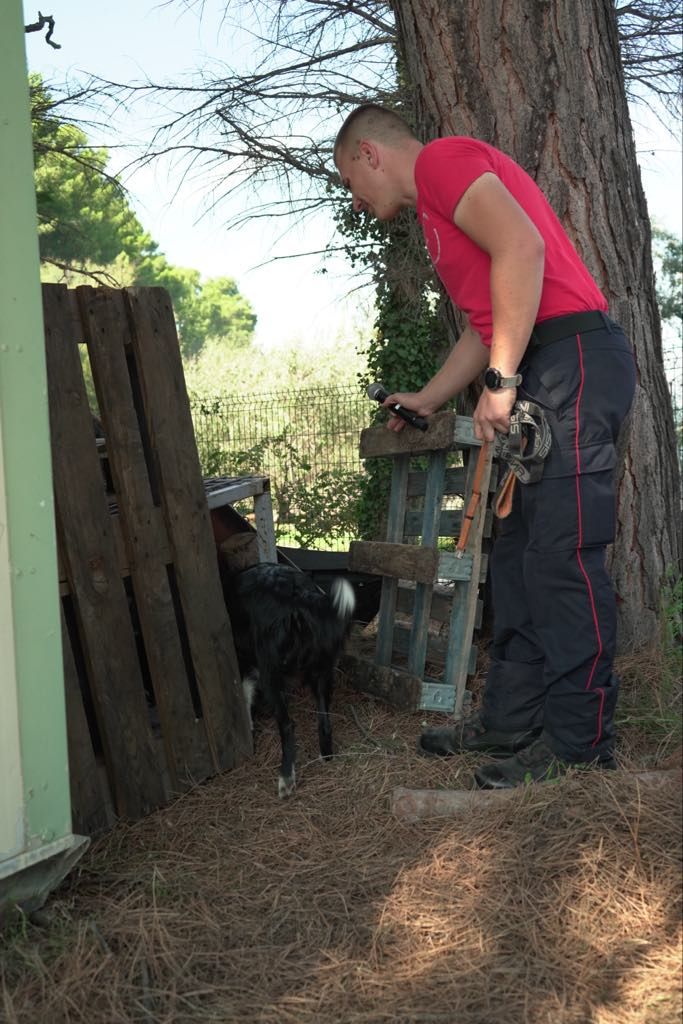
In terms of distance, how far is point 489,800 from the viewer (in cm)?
267

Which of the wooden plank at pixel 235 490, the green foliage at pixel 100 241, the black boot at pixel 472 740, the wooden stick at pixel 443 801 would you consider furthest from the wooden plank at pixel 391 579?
the green foliage at pixel 100 241

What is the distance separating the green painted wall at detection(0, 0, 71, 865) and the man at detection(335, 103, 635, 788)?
44.0 inches

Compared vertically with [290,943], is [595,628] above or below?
above

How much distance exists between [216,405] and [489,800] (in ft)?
34.8

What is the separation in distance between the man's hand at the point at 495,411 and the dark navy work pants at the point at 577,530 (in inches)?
5.0

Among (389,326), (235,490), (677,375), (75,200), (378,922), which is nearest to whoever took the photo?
(378,922)

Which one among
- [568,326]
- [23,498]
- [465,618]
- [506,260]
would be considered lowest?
[465,618]

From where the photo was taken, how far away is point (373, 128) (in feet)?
9.67

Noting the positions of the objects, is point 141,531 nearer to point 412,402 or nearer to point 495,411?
point 412,402

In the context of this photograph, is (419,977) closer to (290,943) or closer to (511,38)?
(290,943)

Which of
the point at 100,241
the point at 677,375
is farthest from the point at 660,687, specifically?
the point at 100,241

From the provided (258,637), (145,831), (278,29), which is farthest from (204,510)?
(278,29)

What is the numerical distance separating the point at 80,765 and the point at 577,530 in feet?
5.45

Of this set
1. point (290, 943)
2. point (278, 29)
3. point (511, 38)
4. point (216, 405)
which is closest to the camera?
point (290, 943)
